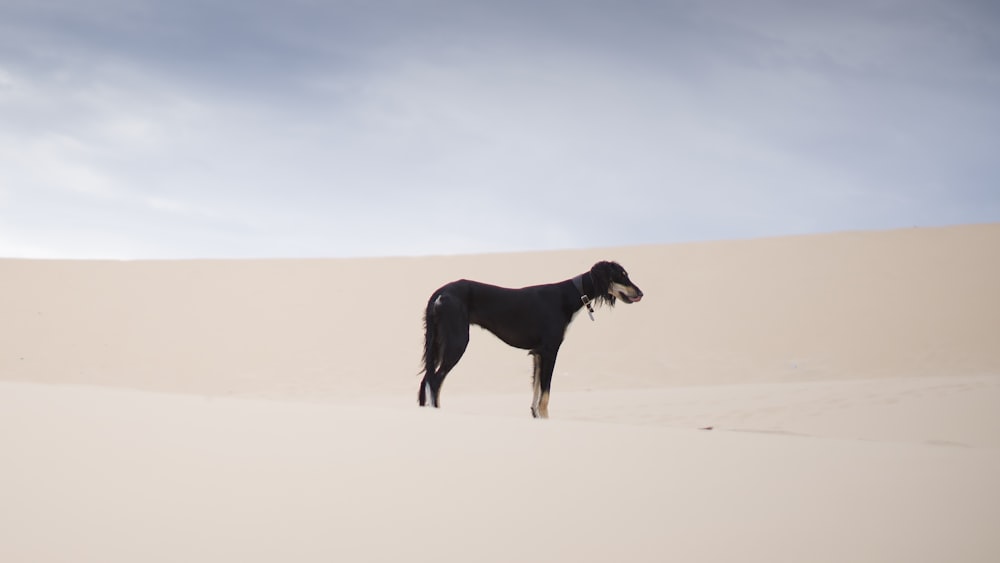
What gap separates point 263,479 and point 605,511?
1.20 m

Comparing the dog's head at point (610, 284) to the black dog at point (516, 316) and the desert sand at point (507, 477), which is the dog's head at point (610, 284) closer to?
the black dog at point (516, 316)

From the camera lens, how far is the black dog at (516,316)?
7012mm

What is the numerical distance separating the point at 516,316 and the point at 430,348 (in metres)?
0.84

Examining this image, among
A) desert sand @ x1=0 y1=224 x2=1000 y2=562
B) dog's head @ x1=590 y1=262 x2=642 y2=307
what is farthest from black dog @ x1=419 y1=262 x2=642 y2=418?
desert sand @ x1=0 y1=224 x2=1000 y2=562

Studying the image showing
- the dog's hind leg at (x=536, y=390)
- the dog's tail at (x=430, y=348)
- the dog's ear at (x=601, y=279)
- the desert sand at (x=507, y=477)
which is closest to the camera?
the desert sand at (x=507, y=477)

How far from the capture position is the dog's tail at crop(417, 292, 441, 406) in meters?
6.98

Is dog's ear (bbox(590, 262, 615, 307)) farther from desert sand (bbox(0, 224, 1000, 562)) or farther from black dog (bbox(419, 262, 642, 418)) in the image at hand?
desert sand (bbox(0, 224, 1000, 562))

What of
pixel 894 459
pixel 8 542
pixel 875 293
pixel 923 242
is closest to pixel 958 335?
pixel 875 293

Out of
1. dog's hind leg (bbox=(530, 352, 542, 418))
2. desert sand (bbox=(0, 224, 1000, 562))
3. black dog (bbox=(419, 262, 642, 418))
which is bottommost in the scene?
desert sand (bbox=(0, 224, 1000, 562))

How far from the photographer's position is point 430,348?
7.07 m

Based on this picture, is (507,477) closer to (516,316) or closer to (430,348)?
(430,348)

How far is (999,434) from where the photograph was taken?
6.16m

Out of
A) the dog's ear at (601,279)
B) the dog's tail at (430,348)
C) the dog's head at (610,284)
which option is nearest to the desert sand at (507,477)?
the dog's head at (610,284)


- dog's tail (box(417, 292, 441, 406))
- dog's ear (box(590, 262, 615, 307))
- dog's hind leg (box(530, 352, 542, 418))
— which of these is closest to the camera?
dog's hind leg (box(530, 352, 542, 418))
